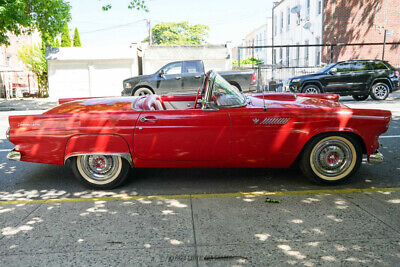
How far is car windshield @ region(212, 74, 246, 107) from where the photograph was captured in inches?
177

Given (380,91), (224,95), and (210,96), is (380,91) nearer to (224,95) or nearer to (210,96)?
(224,95)

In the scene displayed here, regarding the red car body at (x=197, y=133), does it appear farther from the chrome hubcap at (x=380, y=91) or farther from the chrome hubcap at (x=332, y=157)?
the chrome hubcap at (x=380, y=91)

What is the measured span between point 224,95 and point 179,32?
2419 inches

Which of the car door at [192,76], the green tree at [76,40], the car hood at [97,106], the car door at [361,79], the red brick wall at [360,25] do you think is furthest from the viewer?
the green tree at [76,40]

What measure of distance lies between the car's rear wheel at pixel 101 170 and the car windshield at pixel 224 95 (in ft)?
4.57

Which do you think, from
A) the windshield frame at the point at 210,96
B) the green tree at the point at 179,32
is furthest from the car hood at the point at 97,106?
the green tree at the point at 179,32

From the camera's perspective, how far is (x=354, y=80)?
14.7 meters

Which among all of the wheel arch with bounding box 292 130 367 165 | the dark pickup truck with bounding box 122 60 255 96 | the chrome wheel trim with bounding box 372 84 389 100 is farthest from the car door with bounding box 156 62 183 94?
the wheel arch with bounding box 292 130 367 165

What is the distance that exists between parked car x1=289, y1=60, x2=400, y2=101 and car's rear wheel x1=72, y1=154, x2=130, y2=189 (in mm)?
11782

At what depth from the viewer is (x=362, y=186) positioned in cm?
454

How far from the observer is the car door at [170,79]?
1457 centimetres

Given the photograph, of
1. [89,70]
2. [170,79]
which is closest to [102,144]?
[170,79]

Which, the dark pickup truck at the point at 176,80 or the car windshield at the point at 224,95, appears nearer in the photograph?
the car windshield at the point at 224,95

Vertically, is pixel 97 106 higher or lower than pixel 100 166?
higher
